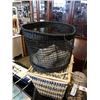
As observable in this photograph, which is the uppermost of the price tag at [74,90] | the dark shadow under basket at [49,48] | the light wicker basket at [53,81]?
the dark shadow under basket at [49,48]

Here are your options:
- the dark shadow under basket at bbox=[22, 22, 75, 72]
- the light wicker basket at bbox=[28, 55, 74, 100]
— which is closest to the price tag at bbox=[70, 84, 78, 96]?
the light wicker basket at bbox=[28, 55, 74, 100]

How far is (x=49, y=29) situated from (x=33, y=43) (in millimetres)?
300

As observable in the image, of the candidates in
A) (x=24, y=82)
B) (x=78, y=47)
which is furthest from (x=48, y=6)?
(x=24, y=82)

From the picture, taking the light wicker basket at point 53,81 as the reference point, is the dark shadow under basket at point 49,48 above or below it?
above

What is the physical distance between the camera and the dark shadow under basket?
27.7 inches

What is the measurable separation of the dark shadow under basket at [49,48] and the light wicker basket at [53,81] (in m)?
0.04

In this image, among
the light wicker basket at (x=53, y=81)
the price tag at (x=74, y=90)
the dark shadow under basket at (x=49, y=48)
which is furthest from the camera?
the price tag at (x=74, y=90)

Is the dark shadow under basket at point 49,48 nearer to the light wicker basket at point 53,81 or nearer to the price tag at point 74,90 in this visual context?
the light wicker basket at point 53,81

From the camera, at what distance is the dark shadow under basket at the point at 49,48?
705 mm

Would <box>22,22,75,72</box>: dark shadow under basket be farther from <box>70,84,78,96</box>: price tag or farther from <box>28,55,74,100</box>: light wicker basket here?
<box>70,84,78,96</box>: price tag

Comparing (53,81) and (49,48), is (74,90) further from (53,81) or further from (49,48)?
(49,48)

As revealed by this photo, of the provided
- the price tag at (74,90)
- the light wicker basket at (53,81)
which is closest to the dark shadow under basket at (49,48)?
the light wicker basket at (53,81)

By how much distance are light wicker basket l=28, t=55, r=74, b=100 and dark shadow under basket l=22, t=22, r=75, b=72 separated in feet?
0.12
